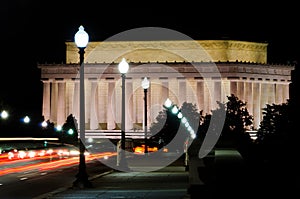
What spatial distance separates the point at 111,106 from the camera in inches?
5719

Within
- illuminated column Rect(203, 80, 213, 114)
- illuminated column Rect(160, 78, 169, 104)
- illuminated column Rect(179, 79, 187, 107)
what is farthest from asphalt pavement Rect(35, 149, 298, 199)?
illuminated column Rect(160, 78, 169, 104)

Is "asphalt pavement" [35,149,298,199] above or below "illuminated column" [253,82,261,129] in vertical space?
below

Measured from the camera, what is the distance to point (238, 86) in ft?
460

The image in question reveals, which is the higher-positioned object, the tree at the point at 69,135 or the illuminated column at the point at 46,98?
the illuminated column at the point at 46,98

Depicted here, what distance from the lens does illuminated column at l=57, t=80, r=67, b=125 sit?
144 m

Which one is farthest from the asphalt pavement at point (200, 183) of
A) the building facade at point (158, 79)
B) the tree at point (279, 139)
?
the building facade at point (158, 79)

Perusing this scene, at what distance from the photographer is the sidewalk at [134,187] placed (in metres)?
27.4

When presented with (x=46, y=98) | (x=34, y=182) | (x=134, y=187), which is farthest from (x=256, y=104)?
(x=134, y=187)

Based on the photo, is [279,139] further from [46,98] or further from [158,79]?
[46,98]

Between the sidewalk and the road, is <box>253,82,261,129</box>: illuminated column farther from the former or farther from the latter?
the sidewalk

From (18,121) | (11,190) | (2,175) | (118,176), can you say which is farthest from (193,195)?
(18,121)

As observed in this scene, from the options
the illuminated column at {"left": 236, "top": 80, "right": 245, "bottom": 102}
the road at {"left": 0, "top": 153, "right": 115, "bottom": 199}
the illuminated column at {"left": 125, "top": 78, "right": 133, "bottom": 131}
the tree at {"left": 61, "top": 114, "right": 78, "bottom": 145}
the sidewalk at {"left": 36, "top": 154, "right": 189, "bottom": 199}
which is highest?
the illuminated column at {"left": 236, "top": 80, "right": 245, "bottom": 102}

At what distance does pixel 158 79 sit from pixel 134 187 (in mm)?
111130

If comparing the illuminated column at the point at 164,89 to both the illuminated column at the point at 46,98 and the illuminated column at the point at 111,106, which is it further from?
the illuminated column at the point at 46,98
